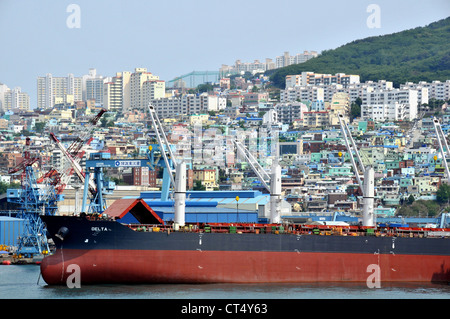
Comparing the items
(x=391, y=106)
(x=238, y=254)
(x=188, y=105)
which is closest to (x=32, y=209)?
(x=238, y=254)

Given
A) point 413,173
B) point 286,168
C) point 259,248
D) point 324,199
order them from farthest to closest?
point 286,168 < point 413,173 < point 324,199 < point 259,248

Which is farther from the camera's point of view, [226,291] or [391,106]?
[391,106]

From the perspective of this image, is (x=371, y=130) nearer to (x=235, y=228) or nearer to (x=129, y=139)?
(x=129, y=139)

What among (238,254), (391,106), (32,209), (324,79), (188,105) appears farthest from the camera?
(324,79)

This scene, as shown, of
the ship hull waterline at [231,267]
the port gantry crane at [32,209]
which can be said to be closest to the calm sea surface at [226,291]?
the ship hull waterline at [231,267]

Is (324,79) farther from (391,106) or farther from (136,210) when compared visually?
(136,210)

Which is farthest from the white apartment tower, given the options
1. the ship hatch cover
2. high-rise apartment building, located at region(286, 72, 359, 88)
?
the ship hatch cover
